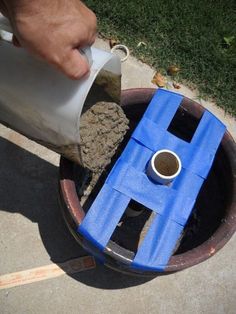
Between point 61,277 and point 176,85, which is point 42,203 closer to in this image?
point 61,277

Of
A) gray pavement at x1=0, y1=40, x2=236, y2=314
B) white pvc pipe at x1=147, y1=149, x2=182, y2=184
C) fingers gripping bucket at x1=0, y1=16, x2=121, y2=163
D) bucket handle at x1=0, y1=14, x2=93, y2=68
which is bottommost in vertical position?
gray pavement at x1=0, y1=40, x2=236, y2=314

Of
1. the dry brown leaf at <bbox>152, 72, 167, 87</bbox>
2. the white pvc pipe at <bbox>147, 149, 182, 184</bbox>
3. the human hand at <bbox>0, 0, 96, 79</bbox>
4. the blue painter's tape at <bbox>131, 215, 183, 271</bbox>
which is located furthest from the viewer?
the dry brown leaf at <bbox>152, 72, 167, 87</bbox>

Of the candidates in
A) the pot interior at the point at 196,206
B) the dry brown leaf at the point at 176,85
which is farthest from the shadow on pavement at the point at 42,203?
the dry brown leaf at the point at 176,85

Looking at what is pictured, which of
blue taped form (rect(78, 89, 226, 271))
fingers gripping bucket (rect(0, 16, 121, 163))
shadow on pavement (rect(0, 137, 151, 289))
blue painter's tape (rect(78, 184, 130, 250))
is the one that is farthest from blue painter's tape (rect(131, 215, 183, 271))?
shadow on pavement (rect(0, 137, 151, 289))

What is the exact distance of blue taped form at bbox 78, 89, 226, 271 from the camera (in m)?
1.76

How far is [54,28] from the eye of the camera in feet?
4.23

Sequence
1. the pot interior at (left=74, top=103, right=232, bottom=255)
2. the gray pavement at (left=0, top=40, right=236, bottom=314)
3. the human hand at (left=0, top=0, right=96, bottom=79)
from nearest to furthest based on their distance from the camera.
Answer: the human hand at (left=0, top=0, right=96, bottom=79), the pot interior at (left=74, top=103, right=232, bottom=255), the gray pavement at (left=0, top=40, right=236, bottom=314)

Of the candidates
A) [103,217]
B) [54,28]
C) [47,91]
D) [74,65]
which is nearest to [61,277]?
[103,217]

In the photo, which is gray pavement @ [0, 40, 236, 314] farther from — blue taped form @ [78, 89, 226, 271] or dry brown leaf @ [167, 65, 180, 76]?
dry brown leaf @ [167, 65, 180, 76]

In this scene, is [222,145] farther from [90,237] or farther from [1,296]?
[1,296]

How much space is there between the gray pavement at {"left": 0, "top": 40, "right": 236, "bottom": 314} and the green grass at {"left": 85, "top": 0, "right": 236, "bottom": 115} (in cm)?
94

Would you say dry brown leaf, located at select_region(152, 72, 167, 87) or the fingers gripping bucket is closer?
the fingers gripping bucket

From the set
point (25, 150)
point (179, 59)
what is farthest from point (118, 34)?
point (25, 150)

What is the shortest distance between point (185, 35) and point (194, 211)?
117cm
